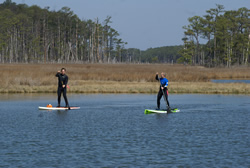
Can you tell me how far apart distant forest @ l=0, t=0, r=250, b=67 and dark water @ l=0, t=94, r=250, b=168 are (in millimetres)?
72191

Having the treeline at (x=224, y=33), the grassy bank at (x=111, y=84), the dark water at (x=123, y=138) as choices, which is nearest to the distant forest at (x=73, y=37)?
the treeline at (x=224, y=33)

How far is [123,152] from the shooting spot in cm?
1375

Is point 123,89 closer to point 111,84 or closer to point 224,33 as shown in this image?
point 111,84

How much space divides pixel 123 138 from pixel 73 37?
111351 mm

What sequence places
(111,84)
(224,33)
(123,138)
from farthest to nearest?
(224,33) < (111,84) < (123,138)

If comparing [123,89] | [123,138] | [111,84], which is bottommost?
[123,138]

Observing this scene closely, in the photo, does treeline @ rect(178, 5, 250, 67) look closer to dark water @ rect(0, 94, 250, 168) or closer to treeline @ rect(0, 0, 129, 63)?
treeline @ rect(0, 0, 129, 63)

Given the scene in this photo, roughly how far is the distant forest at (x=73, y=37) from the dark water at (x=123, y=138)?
7219 cm

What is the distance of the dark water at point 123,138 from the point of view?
12.6 metres

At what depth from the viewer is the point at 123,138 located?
16.4 m

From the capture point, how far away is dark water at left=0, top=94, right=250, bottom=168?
41.4ft

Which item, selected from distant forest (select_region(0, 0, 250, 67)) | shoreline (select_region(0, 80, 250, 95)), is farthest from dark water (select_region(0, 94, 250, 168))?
distant forest (select_region(0, 0, 250, 67))

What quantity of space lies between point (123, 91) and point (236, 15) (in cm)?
7305

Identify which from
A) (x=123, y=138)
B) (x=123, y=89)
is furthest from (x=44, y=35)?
(x=123, y=138)
